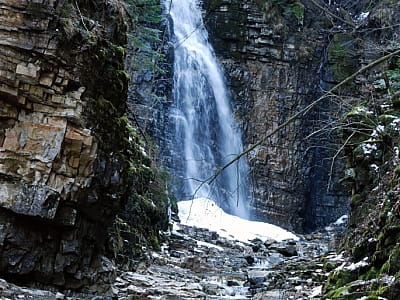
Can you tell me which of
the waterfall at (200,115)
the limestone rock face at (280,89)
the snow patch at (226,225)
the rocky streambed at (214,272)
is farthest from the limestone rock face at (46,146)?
the limestone rock face at (280,89)

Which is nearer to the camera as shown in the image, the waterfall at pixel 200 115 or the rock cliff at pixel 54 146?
the rock cliff at pixel 54 146

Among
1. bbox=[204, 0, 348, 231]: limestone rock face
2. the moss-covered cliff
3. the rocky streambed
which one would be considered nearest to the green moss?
the moss-covered cliff

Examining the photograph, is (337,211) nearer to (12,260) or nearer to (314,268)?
(314,268)

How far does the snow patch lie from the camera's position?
655 inches

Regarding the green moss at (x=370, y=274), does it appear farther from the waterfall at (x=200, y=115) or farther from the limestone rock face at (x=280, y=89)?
the limestone rock face at (x=280, y=89)

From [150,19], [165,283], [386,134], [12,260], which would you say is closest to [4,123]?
[12,260]

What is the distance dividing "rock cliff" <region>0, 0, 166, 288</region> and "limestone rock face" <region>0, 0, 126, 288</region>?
14 millimetres

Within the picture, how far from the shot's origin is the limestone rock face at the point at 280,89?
2370 centimetres

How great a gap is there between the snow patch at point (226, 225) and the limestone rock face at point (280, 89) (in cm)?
457

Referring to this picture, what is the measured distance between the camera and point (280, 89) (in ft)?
79.7

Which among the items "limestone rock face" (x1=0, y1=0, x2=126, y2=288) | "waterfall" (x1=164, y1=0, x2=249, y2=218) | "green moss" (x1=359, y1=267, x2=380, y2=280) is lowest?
"green moss" (x1=359, y1=267, x2=380, y2=280)

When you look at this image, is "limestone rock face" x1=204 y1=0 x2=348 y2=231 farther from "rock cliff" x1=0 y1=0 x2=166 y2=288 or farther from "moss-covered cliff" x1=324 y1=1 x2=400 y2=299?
"rock cliff" x1=0 y1=0 x2=166 y2=288

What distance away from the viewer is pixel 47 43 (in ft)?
23.5

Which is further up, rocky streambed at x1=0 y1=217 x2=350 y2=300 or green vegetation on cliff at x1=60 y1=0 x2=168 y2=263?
green vegetation on cliff at x1=60 y1=0 x2=168 y2=263
